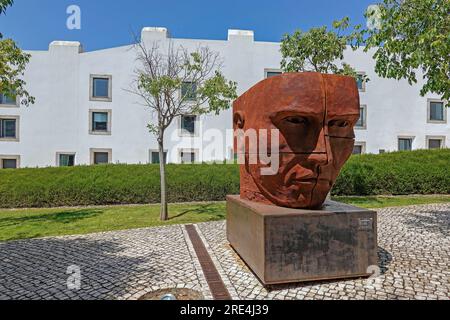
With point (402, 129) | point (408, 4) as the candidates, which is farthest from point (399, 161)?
point (402, 129)

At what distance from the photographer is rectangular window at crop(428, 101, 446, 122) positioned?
23.3 metres

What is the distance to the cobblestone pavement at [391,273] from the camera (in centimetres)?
379

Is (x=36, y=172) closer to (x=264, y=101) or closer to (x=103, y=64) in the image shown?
(x=103, y=64)

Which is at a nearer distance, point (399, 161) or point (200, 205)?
point (200, 205)

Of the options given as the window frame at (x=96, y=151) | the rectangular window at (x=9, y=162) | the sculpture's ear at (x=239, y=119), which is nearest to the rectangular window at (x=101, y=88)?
the window frame at (x=96, y=151)

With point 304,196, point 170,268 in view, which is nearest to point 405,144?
point 304,196

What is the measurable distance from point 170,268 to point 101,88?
63.3 feet

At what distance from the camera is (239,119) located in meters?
5.42

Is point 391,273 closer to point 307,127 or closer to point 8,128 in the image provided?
point 307,127

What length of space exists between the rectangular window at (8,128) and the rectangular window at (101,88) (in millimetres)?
5983

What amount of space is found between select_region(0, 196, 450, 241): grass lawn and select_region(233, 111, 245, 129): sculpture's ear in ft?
15.1

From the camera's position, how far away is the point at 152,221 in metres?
9.23

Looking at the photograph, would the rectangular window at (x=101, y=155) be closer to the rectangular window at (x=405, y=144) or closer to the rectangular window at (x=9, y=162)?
the rectangular window at (x=9, y=162)

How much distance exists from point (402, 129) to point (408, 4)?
1965 cm
